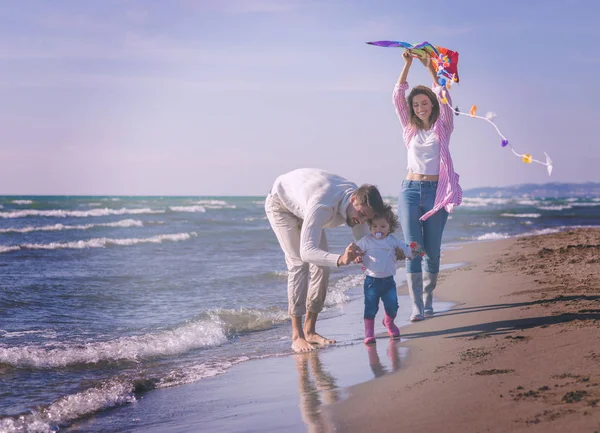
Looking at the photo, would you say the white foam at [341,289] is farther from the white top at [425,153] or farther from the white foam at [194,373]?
the white foam at [194,373]

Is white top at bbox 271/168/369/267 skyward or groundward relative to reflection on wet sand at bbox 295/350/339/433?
skyward

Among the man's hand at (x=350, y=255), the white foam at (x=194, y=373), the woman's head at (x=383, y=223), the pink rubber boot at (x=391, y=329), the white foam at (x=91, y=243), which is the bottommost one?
the white foam at (x=194, y=373)

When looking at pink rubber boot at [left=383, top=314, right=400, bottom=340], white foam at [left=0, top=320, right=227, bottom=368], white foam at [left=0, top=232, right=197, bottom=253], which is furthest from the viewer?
white foam at [left=0, top=232, right=197, bottom=253]

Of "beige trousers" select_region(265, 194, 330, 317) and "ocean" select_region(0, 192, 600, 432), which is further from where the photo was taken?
"beige trousers" select_region(265, 194, 330, 317)

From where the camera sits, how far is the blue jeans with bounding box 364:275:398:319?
5043 mm

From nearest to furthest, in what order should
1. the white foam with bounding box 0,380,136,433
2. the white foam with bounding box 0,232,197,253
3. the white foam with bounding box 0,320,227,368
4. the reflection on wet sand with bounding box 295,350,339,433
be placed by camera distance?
the reflection on wet sand with bounding box 295,350,339,433 < the white foam with bounding box 0,380,136,433 < the white foam with bounding box 0,320,227,368 < the white foam with bounding box 0,232,197,253

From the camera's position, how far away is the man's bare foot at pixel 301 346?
5129 mm

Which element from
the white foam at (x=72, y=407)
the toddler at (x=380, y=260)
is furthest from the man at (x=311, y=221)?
the white foam at (x=72, y=407)

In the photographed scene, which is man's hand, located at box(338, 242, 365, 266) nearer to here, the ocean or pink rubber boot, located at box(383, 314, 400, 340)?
pink rubber boot, located at box(383, 314, 400, 340)

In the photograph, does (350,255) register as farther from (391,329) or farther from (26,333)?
(26,333)

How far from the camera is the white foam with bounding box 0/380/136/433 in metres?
3.72

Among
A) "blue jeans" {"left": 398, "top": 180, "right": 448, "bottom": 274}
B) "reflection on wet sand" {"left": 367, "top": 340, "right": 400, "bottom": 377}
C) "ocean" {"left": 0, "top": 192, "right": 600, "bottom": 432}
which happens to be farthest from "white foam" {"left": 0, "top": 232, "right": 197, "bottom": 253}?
"reflection on wet sand" {"left": 367, "top": 340, "right": 400, "bottom": 377}

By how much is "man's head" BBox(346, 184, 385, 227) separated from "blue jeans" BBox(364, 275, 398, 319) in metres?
0.55

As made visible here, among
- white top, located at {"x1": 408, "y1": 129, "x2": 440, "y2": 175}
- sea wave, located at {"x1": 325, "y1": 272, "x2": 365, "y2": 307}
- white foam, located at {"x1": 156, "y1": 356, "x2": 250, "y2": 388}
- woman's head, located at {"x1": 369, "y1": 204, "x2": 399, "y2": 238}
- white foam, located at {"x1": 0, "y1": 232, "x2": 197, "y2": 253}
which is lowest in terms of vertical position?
sea wave, located at {"x1": 325, "y1": 272, "x2": 365, "y2": 307}
